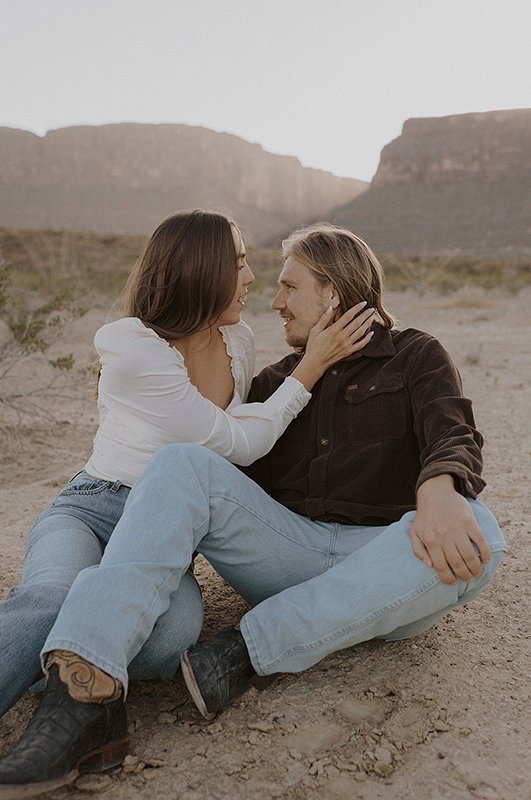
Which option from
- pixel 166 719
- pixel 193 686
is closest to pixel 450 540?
pixel 193 686

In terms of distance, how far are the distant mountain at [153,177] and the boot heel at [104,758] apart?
69.0 metres

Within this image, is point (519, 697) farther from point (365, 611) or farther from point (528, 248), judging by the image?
point (528, 248)

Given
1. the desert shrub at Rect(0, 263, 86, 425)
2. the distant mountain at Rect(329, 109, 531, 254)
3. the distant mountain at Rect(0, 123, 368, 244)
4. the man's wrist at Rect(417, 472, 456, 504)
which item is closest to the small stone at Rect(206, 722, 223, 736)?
the man's wrist at Rect(417, 472, 456, 504)

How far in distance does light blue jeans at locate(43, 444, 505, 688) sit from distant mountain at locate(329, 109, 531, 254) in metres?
49.8

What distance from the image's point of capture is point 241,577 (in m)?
2.10

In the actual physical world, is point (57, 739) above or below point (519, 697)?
above

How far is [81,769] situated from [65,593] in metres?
0.42

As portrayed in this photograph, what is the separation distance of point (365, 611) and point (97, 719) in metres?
0.67

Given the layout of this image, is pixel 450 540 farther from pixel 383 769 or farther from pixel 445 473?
pixel 383 769

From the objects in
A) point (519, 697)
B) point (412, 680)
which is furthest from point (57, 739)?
point (519, 697)

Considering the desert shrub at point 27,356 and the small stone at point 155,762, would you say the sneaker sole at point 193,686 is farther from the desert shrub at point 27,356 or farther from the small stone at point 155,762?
the desert shrub at point 27,356

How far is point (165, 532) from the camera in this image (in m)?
1.80

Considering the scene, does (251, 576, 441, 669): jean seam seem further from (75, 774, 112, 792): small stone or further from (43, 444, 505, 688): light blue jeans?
(75, 774, 112, 792): small stone

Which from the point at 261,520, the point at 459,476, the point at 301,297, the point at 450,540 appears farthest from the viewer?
the point at 301,297
